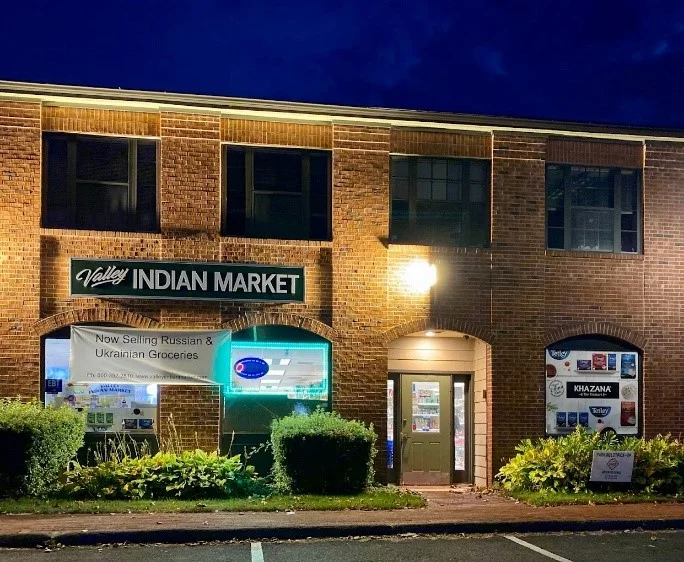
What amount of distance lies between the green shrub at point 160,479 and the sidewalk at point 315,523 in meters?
1.43

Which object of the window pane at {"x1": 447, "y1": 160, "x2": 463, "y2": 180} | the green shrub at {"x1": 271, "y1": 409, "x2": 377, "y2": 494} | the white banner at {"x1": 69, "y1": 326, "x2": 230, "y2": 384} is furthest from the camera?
the window pane at {"x1": 447, "y1": 160, "x2": 463, "y2": 180}

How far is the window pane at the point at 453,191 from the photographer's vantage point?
1717 cm

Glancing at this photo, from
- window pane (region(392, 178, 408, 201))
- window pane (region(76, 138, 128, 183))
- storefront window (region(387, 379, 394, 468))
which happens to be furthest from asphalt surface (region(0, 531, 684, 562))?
window pane (region(76, 138, 128, 183))

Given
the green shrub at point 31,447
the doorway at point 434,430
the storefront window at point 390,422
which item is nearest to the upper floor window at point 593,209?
the doorway at point 434,430

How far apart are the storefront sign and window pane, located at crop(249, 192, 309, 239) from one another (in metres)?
0.65

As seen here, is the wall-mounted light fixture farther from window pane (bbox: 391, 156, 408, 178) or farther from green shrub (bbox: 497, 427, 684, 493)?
green shrub (bbox: 497, 427, 684, 493)

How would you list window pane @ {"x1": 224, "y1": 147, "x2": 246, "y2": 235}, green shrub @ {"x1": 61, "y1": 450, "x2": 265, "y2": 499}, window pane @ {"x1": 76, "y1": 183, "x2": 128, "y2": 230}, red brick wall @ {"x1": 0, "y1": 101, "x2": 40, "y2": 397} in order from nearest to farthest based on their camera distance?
green shrub @ {"x1": 61, "y1": 450, "x2": 265, "y2": 499}, red brick wall @ {"x1": 0, "y1": 101, "x2": 40, "y2": 397}, window pane @ {"x1": 76, "y1": 183, "x2": 128, "y2": 230}, window pane @ {"x1": 224, "y1": 147, "x2": 246, "y2": 235}

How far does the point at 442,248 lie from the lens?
1688cm

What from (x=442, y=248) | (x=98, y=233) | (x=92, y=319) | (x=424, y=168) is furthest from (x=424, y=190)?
(x=92, y=319)

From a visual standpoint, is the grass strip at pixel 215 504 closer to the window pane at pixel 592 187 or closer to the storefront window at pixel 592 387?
the storefront window at pixel 592 387

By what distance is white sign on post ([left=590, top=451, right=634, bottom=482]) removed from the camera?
1523 cm

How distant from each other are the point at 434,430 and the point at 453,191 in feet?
15.0

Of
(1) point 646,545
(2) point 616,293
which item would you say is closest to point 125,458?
(1) point 646,545

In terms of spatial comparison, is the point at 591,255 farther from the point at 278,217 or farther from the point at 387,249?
the point at 278,217
